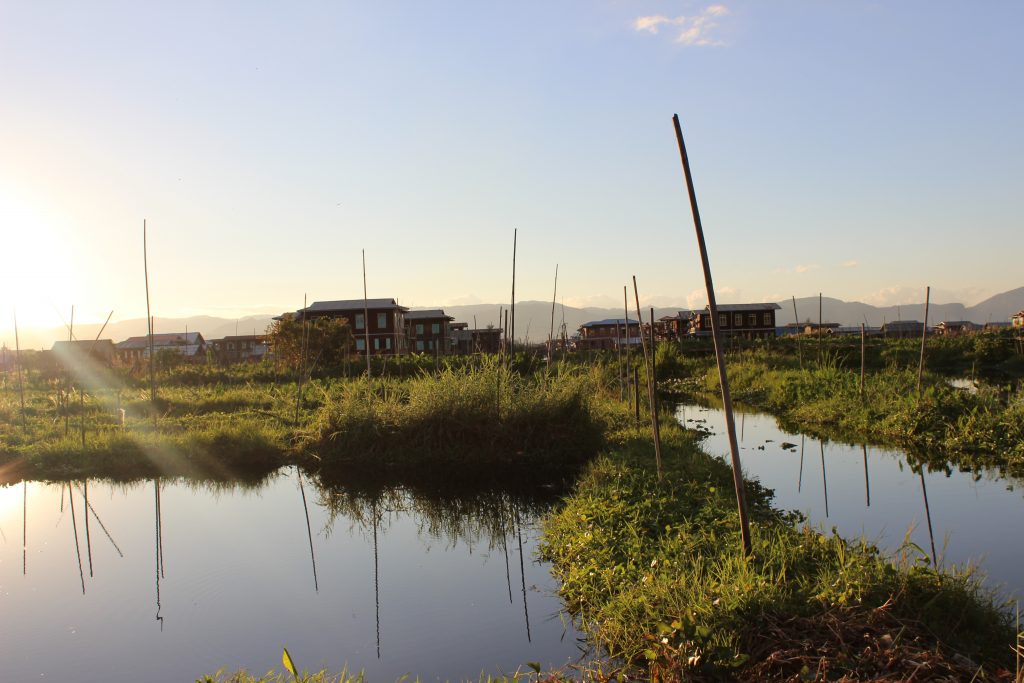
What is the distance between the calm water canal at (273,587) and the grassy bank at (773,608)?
1.69ft

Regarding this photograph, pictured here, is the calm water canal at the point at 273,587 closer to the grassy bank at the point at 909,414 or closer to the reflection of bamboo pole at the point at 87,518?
the reflection of bamboo pole at the point at 87,518

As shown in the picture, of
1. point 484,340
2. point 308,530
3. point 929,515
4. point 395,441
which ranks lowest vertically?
point 308,530

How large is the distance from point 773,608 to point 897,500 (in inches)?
203

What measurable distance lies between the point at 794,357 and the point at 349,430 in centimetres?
1941

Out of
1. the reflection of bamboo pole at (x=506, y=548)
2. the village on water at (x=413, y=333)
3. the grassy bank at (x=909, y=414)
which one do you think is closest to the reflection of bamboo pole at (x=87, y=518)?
the reflection of bamboo pole at (x=506, y=548)

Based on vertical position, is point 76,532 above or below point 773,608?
below

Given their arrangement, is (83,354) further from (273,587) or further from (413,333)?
(413,333)

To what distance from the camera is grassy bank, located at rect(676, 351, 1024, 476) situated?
32.8 feet

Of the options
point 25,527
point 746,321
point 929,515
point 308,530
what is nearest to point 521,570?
point 308,530

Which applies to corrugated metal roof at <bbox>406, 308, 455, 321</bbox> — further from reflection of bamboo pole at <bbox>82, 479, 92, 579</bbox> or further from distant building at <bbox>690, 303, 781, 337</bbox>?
reflection of bamboo pole at <bbox>82, 479, 92, 579</bbox>

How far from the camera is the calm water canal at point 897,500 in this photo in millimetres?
6086

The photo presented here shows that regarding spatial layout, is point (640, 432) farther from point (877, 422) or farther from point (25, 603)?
point (25, 603)

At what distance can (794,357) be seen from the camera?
1008 inches

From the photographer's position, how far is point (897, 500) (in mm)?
7953
